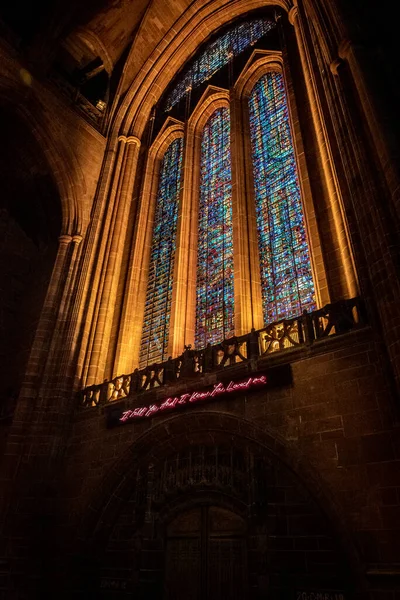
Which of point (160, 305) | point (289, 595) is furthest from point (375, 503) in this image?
point (160, 305)

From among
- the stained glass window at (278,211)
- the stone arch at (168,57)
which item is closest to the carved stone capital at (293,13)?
the stained glass window at (278,211)

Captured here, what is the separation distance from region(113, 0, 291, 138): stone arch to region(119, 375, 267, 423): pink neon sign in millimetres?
10306

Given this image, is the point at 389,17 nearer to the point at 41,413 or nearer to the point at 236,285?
the point at 236,285

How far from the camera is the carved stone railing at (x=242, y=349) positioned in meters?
6.10

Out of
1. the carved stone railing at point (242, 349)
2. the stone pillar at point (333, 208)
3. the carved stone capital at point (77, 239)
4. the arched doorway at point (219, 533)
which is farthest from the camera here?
the carved stone capital at point (77, 239)

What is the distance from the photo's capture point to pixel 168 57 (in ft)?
50.9

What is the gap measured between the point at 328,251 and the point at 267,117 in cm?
550

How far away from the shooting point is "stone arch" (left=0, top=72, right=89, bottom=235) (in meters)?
12.2

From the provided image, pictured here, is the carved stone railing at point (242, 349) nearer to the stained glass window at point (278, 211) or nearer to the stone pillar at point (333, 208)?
the stone pillar at point (333, 208)

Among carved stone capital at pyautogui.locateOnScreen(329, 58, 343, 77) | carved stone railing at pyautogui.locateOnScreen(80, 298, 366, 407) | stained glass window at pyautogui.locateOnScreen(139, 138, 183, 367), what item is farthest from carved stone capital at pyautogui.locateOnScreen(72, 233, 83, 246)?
carved stone capital at pyautogui.locateOnScreen(329, 58, 343, 77)

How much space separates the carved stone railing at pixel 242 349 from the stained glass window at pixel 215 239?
108 centimetres

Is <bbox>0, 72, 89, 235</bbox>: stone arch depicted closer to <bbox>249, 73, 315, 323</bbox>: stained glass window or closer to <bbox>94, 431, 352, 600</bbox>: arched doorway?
<bbox>249, 73, 315, 323</bbox>: stained glass window

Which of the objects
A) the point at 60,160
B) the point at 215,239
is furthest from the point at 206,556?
the point at 60,160

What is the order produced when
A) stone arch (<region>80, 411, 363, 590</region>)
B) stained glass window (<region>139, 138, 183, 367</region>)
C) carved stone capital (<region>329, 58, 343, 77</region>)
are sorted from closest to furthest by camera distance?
stone arch (<region>80, 411, 363, 590</region>) → carved stone capital (<region>329, 58, 343, 77</region>) → stained glass window (<region>139, 138, 183, 367</region>)
